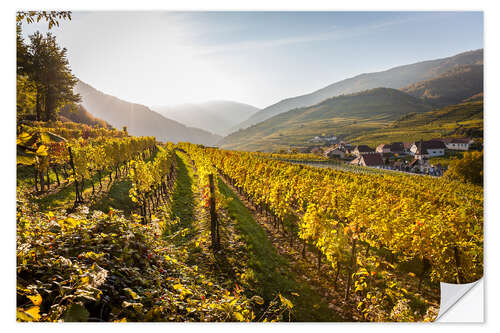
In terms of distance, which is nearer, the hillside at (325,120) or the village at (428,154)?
the village at (428,154)

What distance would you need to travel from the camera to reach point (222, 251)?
6.62m

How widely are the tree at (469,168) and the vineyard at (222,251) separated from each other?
0.95ft

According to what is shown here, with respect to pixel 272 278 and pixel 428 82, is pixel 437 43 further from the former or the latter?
pixel 428 82

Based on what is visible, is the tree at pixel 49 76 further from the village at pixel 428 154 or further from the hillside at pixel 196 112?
the village at pixel 428 154

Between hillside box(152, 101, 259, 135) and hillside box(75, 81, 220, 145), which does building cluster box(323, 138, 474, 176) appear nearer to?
hillside box(152, 101, 259, 135)

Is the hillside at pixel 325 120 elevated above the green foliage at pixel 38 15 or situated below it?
above

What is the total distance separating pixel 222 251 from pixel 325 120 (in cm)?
14035

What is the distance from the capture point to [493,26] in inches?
169

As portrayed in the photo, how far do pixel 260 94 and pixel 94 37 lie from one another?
414 centimetres

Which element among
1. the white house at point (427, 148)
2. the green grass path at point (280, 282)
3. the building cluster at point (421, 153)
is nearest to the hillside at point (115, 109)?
the green grass path at point (280, 282)

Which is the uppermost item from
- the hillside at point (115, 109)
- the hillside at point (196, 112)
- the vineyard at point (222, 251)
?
the hillside at point (196, 112)

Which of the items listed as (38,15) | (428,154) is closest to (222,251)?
(38,15)

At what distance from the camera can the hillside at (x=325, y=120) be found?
335 feet
